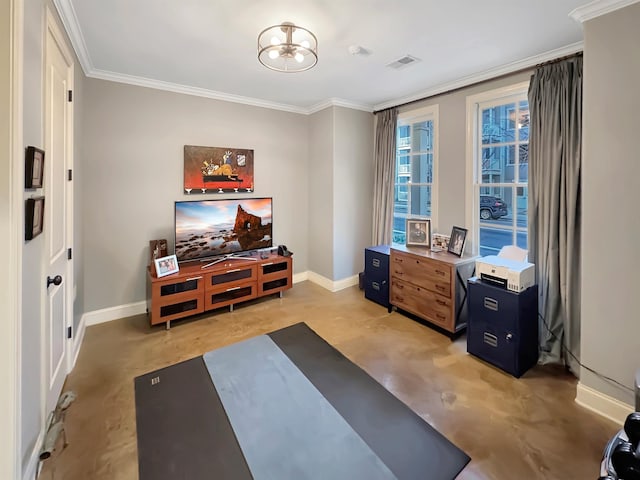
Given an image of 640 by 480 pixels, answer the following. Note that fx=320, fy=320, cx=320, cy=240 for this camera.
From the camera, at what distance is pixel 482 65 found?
9.93 ft

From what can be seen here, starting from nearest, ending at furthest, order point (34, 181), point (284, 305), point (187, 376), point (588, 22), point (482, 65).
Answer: point (34, 181)
point (588, 22)
point (187, 376)
point (482, 65)
point (284, 305)

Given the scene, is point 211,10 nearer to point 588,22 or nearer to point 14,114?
point 14,114

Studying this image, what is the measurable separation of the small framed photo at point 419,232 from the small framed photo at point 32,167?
336 cm

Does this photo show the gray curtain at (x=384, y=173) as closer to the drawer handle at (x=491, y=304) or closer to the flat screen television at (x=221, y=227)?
the flat screen television at (x=221, y=227)

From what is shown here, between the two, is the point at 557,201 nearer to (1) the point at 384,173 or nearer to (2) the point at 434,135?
(2) the point at 434,135

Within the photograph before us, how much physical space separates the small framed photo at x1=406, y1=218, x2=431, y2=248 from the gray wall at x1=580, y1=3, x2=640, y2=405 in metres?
1.69

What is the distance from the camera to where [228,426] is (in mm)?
1996

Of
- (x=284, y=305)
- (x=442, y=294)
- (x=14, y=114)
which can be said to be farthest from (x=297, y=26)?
(x=284, y=305)

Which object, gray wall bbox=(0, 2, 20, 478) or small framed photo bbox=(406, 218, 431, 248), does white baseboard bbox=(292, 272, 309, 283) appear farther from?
gray wall bbox=(0, 2, 20, 478)

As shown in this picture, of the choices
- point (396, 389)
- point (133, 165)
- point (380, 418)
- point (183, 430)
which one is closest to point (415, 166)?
point (396, 389)

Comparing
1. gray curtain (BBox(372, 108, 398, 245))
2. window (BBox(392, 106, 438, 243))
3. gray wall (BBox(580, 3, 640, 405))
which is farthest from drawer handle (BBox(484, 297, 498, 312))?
gray curtain (BBox(372, 108, 398, 245))

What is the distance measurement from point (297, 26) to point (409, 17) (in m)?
0.78

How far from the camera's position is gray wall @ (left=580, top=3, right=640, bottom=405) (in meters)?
1.90

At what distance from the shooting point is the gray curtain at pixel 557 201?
2549 mm
